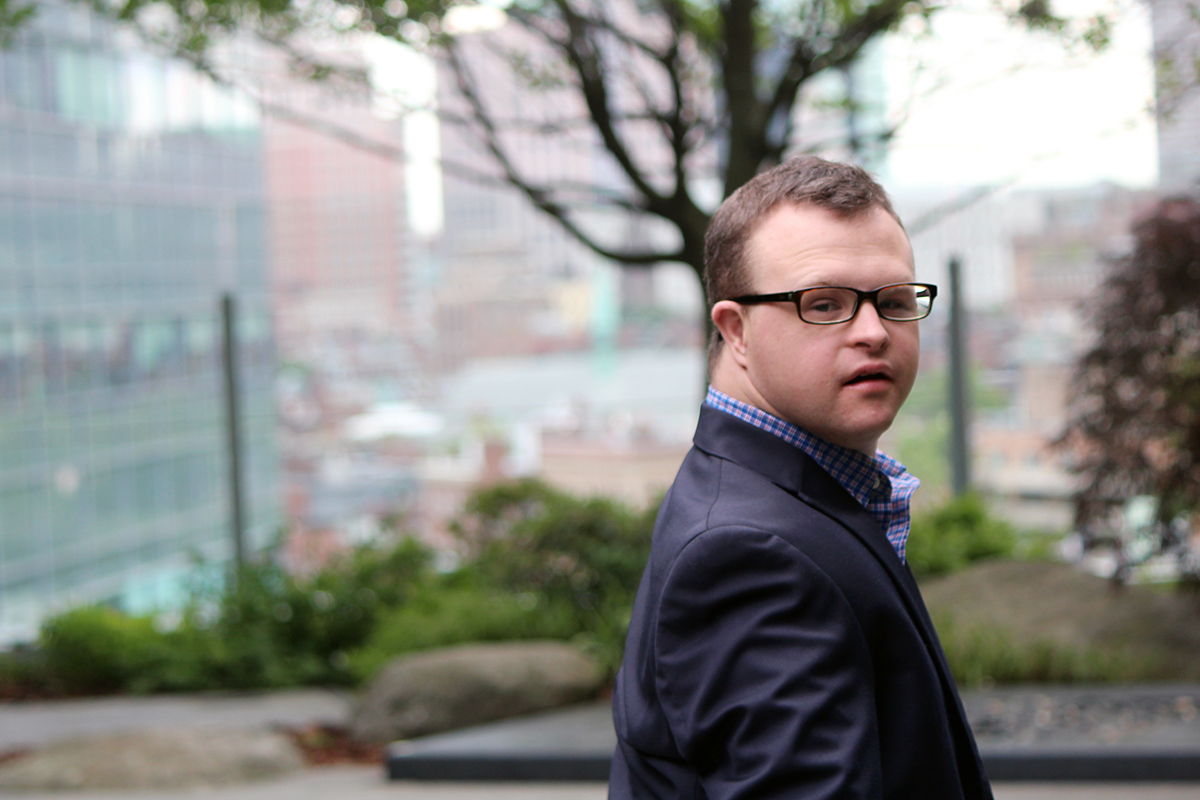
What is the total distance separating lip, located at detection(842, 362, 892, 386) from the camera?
53.2 inches

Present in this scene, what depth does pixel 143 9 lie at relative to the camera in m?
5.79

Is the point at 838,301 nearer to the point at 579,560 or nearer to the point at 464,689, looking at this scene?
the point at 464,689

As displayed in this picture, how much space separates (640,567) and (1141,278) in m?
3.10

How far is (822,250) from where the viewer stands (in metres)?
1.35

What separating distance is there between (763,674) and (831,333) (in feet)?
1.39

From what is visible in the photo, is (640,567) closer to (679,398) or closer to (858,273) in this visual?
(679,398)

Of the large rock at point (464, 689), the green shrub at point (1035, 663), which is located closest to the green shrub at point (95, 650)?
the large rock at point (464, 689)

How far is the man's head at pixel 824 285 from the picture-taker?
1.35 m

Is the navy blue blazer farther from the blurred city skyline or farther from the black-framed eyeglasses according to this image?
the blurred city skyline

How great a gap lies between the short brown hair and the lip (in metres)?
0.17

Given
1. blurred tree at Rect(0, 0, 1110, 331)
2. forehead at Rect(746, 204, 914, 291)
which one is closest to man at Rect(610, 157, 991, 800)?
forehead at Rect(746, 204, 914, 291)

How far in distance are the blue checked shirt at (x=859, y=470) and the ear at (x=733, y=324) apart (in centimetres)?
6

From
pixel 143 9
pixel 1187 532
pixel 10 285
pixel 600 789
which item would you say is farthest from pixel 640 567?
pixel 10 285

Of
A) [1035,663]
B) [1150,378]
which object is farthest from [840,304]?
[1150,378]
